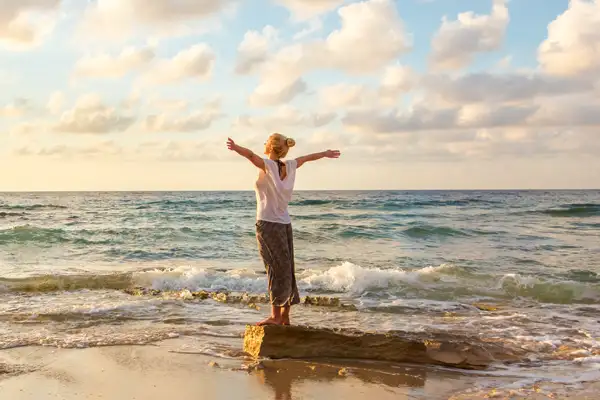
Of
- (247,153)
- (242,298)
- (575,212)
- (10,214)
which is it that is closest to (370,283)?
(242,298)

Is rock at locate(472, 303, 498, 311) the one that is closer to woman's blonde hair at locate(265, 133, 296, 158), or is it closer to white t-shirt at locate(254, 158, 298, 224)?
white t-shirt at locate(254, 158, 298, 224)

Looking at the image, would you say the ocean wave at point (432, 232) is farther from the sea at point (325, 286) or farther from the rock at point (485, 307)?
the rock at point (485, 307)

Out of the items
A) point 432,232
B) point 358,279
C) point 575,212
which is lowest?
point 358,279

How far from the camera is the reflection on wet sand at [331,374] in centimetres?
485

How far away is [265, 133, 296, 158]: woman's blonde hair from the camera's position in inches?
216

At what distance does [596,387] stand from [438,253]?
12515mm

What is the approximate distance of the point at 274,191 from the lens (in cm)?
548

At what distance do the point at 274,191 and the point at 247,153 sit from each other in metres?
0.56

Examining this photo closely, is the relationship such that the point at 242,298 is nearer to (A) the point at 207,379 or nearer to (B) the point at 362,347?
(B) the point at 362,347

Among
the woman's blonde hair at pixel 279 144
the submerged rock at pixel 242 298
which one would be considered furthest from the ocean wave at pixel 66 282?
the woman's blonde hair at pixel 279 144

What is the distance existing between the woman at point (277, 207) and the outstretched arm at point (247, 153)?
1 cm

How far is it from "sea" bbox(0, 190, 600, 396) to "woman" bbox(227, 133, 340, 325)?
3.06 ft

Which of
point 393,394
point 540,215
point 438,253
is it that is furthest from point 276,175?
point 540,215

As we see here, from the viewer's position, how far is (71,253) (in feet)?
55.3
